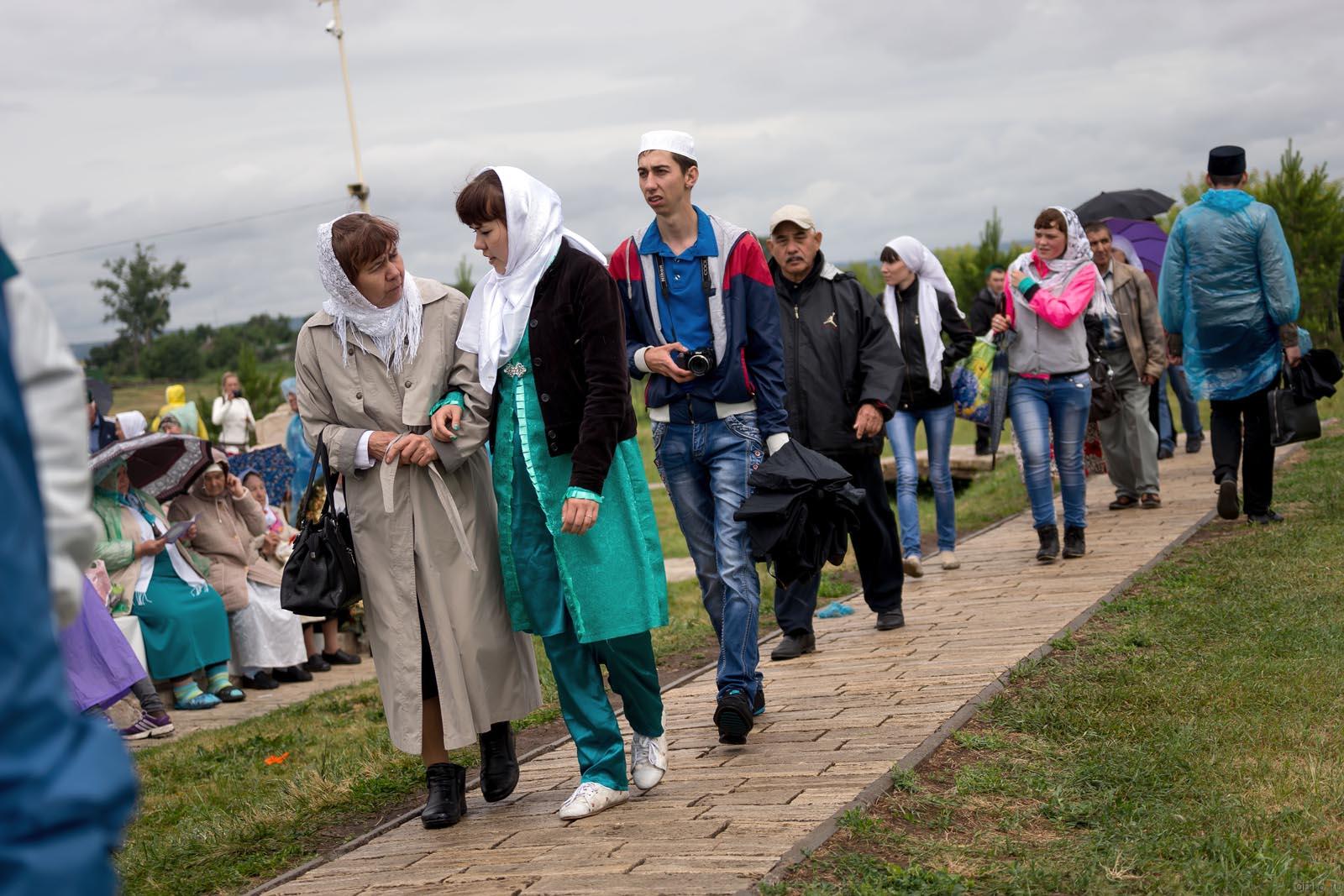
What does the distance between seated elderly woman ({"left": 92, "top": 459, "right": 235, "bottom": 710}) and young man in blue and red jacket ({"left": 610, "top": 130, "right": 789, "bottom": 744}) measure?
5.28m

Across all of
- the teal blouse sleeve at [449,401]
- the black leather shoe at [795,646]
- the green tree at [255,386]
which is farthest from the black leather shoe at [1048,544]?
the green tree at [255,386]

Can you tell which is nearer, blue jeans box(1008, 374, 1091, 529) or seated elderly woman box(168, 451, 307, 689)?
blue jeans box(1008, 374, 1091, 529)

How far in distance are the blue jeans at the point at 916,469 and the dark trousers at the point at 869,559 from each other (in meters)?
1.59

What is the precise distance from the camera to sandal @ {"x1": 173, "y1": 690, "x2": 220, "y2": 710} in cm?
1022

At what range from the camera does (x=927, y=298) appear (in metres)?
9.59

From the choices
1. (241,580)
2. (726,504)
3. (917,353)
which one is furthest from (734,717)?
(241,580)

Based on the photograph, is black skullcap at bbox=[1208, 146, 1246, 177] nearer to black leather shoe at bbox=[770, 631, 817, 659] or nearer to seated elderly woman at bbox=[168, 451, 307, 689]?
black leather shoe at bbox=[770, 631, 817, 659]

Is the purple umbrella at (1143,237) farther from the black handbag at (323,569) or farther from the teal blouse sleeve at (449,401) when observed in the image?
the black handbag at (323,569)

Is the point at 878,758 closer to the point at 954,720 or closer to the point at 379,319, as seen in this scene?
the point at 954,720

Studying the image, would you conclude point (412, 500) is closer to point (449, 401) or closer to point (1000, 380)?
point (449, 401)

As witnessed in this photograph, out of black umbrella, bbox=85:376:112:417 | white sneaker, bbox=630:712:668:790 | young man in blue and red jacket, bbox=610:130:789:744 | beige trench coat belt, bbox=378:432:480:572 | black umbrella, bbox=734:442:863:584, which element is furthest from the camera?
black umbrella, bbox=85:376:112:417

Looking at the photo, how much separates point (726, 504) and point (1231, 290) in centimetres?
543

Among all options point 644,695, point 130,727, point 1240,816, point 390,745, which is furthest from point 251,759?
point 1240,816

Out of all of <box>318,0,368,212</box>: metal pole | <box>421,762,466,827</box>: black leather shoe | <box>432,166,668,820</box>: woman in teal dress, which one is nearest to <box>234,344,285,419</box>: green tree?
<box>318,0,368,212</box>: metal pole
